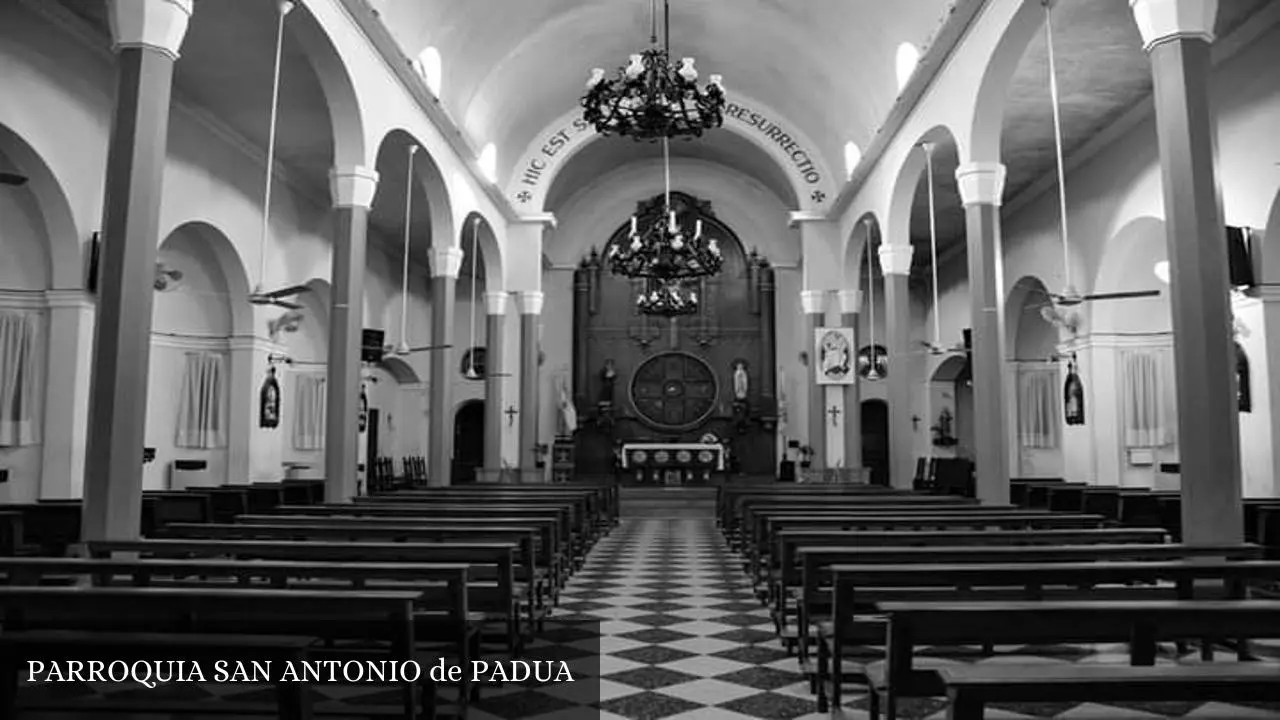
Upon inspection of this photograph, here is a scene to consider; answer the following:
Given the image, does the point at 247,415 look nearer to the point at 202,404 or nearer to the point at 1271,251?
the point at 202,404

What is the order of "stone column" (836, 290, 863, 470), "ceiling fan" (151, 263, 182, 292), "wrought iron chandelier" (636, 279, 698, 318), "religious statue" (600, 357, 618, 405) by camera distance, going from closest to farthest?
"ceiling fan" (151, 263, 182, 292)
"stone column" (836, 290, 863, 470)
"wrought iron chandelier" (636, 279, 698, 318)
"religious statue" (600, 357, 618, 405)

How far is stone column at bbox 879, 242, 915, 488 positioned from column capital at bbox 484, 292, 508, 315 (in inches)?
287

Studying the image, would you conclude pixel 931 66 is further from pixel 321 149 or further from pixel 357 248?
pixel 321 149

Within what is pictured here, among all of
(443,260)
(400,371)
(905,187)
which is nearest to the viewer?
(905,187)

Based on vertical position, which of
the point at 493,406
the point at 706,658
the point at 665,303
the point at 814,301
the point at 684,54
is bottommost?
the point at 706,658

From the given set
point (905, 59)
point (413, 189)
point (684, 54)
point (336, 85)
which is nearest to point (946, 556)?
point (336, 85)

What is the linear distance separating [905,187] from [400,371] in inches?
530

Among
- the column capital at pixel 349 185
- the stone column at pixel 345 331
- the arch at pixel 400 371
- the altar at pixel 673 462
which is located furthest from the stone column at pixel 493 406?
the column capital at pixel 349 185

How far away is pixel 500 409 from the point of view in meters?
17.0

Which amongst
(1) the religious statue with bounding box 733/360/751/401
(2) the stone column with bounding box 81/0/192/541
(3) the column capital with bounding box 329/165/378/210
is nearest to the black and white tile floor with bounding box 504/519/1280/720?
(2) the stone column with bounding box 81/0/192/541

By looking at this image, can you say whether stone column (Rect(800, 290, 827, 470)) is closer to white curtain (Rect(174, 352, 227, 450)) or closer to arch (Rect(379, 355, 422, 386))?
arch (Rect(379, 355, 422, 386))

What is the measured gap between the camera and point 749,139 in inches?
739

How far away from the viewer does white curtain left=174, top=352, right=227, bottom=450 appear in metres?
14.1

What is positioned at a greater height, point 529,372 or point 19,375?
point 529,372
